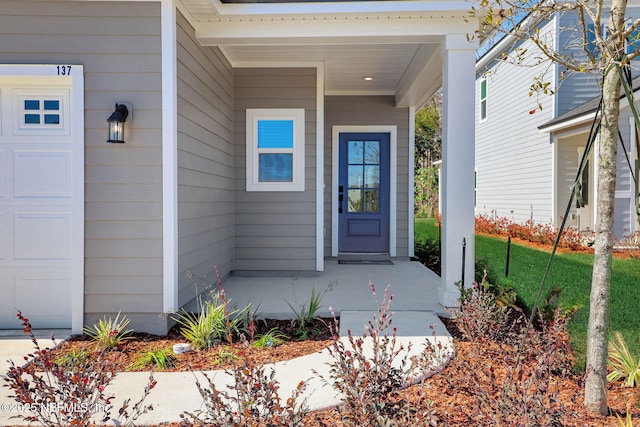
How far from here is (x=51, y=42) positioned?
3.65 m

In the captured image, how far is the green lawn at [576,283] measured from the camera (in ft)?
12.8

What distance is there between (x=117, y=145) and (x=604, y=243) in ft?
11.5

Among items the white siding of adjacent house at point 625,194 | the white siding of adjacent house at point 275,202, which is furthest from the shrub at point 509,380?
the white siding of adjacent house at point 625,194

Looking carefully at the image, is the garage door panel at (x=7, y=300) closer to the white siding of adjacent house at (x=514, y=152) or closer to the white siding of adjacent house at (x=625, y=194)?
the white siding of adjacent house at (x=514, y=152)

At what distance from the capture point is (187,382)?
9.37 ft

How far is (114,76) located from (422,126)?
17.3 meters

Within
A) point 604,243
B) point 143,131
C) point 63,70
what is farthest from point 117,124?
point 604,243

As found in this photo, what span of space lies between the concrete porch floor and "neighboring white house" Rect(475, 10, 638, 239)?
401 cm

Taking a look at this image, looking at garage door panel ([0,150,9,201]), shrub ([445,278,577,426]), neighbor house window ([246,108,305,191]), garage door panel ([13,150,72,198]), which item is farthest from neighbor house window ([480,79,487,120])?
garage door panel ([0,150,9,201])

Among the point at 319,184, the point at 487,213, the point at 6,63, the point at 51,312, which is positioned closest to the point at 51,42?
the point at 6,63

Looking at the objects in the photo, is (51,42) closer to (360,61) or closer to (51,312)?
(51,312)

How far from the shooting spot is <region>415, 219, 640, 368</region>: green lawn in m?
3.89

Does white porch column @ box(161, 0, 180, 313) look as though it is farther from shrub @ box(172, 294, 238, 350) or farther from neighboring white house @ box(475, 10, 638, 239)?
neighboring white house @ box(475, 10, 638, 239)

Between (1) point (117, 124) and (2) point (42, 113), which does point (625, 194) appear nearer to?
(1) point (117, 124)
